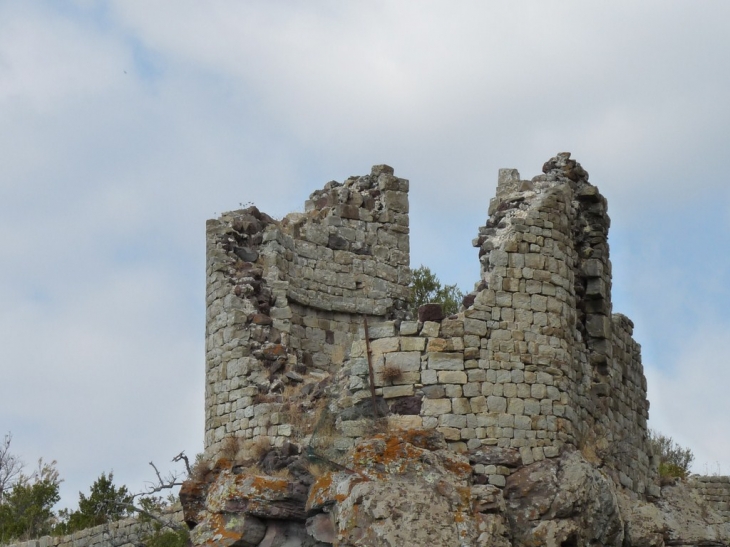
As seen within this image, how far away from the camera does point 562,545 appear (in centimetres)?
1723

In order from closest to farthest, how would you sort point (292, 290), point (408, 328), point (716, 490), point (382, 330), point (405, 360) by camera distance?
point (405, 360) → point (408, 328) → point (382, 330) → point (292, 290) → point (716, 490)

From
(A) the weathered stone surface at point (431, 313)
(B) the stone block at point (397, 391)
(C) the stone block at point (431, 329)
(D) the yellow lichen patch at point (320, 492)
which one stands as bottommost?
(D) the yellow lichen patch at point (320, 492)

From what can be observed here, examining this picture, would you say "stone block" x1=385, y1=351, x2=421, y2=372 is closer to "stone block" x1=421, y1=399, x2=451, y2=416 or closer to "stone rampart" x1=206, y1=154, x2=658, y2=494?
"stone rampart" x1=206, y1=154, x2=658, y2=494

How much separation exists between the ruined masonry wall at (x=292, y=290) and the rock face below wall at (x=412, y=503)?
1113 millimetres

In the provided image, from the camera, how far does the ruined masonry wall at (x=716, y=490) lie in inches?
1055

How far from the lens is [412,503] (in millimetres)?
16844

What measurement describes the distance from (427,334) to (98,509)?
9799 mm

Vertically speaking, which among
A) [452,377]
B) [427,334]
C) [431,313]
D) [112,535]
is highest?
[431,313]

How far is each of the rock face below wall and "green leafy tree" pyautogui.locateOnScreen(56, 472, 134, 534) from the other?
7.09m

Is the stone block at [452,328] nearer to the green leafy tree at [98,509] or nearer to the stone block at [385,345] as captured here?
the stone block at [385,345]

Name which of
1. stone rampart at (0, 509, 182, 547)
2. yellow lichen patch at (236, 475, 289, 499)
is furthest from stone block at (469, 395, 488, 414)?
stone rampart at (0, 509, 182, 547)

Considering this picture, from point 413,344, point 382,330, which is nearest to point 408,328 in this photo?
point 413,344

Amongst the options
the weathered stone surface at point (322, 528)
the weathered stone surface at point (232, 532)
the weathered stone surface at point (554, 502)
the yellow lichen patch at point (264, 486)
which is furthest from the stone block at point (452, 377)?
the weathered stone surface at point (232, 532)

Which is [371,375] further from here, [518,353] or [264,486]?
[264,486]
